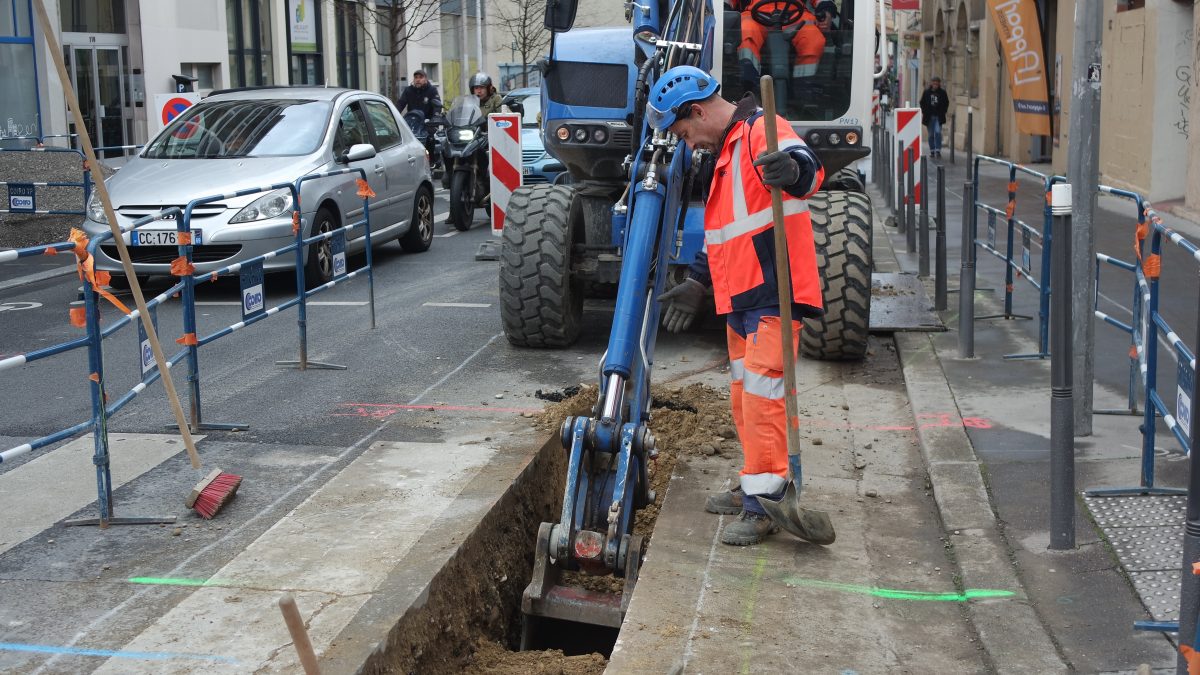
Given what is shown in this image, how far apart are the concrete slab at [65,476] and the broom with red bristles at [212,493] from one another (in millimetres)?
327

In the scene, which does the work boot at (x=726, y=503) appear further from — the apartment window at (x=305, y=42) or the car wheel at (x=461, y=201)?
the apartment window at (x=305, y=42)

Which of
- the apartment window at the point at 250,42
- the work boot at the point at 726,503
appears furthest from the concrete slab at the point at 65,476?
the apartment window at the point at 250,42

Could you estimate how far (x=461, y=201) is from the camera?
16.5 meters

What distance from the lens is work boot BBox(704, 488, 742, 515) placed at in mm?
5781

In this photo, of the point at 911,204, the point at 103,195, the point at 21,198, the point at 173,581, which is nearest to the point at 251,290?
the point at 103,195

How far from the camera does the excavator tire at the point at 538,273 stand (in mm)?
9062

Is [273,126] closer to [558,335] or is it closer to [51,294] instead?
[51,294]

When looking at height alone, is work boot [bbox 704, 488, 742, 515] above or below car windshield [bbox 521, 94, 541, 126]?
below

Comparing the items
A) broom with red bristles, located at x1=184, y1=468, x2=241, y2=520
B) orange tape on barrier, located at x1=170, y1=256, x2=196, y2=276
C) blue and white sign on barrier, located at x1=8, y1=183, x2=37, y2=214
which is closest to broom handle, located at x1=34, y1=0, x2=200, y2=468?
broom with red bristles, located at x1=184, y1=468, x2=241, y2=520

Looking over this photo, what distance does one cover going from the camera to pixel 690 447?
6863 millimetres

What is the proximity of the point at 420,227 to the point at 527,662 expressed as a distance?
33.0 ft

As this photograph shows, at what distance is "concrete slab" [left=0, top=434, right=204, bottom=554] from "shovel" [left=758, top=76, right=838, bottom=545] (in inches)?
116

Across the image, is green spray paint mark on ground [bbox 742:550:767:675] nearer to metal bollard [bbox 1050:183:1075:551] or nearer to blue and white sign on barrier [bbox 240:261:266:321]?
metal bollard [bbox 1050:183:1075:551]

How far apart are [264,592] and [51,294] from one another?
824 cm
